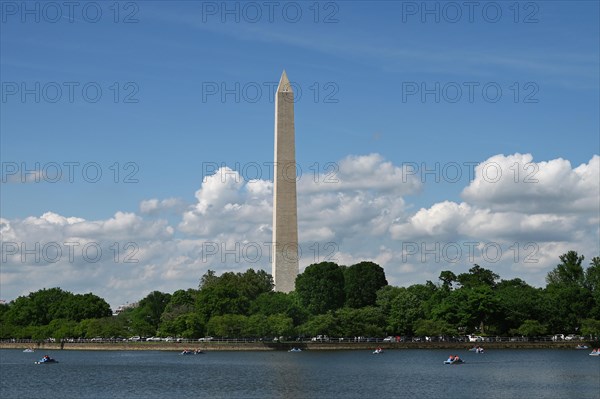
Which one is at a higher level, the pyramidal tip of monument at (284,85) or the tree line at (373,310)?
the pyramidal tip of monument at (284,85)

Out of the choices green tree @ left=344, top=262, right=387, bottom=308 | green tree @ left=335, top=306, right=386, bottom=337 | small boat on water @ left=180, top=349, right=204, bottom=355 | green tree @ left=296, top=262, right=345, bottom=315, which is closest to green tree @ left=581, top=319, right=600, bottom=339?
green tree @ left=335, top=306, right=386, bottom=337

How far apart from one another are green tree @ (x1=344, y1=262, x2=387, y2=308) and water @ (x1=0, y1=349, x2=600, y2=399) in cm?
1417

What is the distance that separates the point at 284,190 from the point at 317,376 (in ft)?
145

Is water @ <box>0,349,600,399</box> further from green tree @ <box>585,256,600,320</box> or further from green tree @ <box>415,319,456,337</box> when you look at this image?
green tree @ <box>585,256,600,320</box>

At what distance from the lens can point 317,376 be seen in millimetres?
77688

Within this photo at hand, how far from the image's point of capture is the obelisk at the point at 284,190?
116938mm

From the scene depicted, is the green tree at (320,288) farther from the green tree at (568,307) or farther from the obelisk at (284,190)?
the green tree at (568,307)

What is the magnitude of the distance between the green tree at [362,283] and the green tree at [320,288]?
1313 mm

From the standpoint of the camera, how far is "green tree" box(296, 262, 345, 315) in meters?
120

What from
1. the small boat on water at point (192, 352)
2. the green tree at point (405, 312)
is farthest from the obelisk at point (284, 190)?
the small boat on water at point (192, 352)

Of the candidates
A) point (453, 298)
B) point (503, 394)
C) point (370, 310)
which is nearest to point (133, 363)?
point (370, 310)

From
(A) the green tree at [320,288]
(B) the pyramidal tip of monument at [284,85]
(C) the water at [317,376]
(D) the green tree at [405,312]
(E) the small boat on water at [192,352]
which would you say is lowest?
(C) the water at [317,376]

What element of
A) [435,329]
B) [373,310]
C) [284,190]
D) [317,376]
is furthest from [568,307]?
[317,376]

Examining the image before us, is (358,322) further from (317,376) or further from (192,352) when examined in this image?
(317,376)
